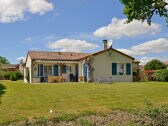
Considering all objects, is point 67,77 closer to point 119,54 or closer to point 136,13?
point 119,54

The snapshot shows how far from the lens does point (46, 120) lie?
11.6m

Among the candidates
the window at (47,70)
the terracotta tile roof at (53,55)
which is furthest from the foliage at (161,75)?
the window at (47,70)

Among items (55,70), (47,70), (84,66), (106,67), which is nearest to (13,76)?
(47,70)

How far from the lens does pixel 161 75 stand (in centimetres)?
4078

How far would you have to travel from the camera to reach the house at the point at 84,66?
130 feet

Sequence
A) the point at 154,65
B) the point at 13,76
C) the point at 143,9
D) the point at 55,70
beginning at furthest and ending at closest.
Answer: the point at 154,65 < the point at 13,76 < the point at 55,70 < the point at 143,9

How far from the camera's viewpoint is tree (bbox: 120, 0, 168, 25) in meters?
17.4

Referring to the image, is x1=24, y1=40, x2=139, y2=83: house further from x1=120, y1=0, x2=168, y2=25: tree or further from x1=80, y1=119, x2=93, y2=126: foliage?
x1=80, y1=119, x2=93, y2=126: foliage

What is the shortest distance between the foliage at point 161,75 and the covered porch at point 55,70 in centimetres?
937

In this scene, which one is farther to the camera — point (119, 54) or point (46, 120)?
point (119, 54)

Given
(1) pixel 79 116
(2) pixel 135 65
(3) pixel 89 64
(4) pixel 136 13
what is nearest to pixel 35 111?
(1) pixel 79 116

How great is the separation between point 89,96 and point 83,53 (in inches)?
1070

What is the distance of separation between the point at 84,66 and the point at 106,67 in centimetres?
258

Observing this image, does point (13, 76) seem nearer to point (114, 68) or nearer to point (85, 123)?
point (114, 68)
